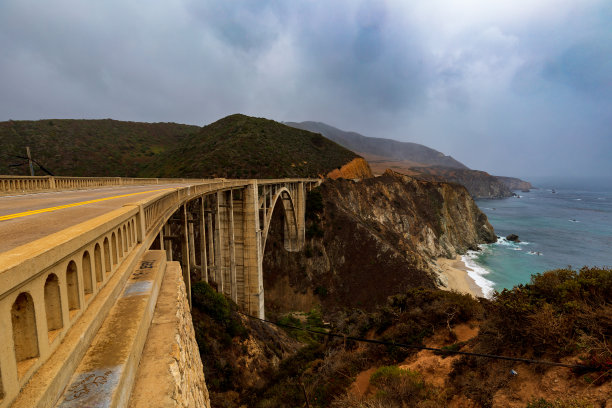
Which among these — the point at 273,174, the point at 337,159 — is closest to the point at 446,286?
the point at 273,174

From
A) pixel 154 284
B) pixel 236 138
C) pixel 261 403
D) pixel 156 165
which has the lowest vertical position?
pixel 261 403

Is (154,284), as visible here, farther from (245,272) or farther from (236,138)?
(236,138)

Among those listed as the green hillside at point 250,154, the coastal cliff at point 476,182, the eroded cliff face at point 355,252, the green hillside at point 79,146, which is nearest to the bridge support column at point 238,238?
the eroded cliff face at point 355,252

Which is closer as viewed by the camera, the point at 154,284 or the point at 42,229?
the point at 42,229

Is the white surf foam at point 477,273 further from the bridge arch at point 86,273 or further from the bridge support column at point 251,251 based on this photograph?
the bridge arch at point 86,273

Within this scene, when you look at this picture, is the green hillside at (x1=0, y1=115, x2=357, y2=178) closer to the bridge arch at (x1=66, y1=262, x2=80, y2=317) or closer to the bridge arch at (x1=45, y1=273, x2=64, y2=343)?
the bridge arch at (x1=66, y1=262, x2=80, y2=317)

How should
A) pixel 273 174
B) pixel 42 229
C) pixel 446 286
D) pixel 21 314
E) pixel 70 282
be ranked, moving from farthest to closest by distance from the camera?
pixel 273 174 < pixel 446 286 < pixel 42 229 < pixel 70 282 < pixel 21 314

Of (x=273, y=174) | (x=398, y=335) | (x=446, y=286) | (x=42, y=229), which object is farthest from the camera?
(x=273, y=174)
